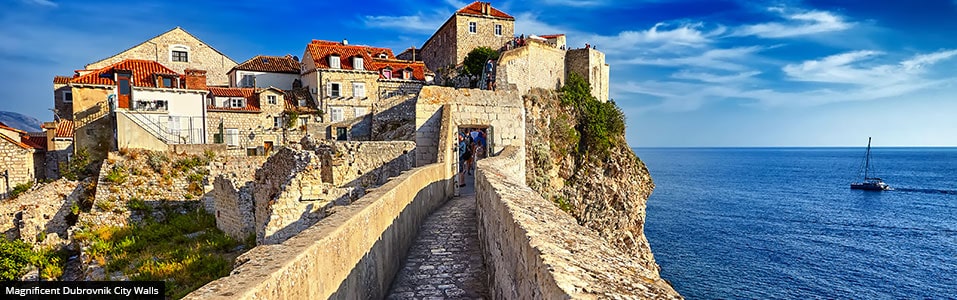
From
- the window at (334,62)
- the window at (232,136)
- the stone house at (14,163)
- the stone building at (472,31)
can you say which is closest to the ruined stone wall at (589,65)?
the stone building at (472,31)

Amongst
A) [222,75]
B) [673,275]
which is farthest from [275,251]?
[222,75]

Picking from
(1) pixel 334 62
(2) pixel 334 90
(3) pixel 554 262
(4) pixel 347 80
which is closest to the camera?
(3) pixel 554 262

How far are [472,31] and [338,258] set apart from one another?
39690mm

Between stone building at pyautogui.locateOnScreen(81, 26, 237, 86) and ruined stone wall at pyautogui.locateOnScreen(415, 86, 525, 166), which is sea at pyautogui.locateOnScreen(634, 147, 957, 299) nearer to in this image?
ruined stone wall at pyautogui.locateOnScreen(415, 86, 525, 166)

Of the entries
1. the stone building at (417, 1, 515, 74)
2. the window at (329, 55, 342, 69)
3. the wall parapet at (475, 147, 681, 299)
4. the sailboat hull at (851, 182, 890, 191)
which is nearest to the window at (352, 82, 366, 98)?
the window at (329, 55, 342, 69)

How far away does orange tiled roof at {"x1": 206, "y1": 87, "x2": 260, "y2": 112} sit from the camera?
30.6 m

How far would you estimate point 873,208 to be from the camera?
58.1 m

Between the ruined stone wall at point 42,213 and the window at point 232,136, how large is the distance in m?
8.80

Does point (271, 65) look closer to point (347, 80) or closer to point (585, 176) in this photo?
point (347, 80)

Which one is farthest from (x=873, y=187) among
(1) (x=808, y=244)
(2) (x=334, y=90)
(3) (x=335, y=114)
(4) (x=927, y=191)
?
(2) (x=334, y=90)

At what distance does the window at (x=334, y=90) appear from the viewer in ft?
113

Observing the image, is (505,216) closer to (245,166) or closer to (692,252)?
(245,166)

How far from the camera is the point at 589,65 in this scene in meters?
Result: 37.8

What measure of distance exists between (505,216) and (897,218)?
2521 inches
